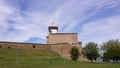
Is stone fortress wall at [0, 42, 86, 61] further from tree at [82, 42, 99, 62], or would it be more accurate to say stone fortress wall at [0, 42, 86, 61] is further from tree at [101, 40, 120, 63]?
tree at [82, 42, 99, 62]

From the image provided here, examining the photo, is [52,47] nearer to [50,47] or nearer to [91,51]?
[50,47]

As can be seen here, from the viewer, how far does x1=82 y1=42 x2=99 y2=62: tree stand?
7472cm

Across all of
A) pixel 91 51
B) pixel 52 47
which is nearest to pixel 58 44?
pixel 52 47

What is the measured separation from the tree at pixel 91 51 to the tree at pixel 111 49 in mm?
4098

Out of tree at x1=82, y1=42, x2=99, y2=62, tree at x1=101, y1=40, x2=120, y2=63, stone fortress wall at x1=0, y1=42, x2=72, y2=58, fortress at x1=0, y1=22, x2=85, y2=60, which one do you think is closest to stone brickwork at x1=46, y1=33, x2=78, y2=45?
fortress at x1=0, y1=22, x2=85, y2=60

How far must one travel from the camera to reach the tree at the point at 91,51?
74.7 metres

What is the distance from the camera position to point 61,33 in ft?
321

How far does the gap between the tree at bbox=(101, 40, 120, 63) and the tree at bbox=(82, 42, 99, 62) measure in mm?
4098

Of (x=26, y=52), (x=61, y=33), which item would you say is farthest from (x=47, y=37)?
(x=26, y=52)

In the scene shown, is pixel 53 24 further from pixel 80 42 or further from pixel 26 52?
pixel 26 52

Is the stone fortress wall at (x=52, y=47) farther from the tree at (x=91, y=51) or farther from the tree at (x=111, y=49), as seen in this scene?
the tree at (x=91, y=51)

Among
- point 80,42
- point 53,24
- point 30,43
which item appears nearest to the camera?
point 30,43

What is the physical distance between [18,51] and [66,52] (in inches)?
692

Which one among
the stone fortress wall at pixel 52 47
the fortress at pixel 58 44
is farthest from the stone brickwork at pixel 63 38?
the stone fortress wall at pixel 52 47
